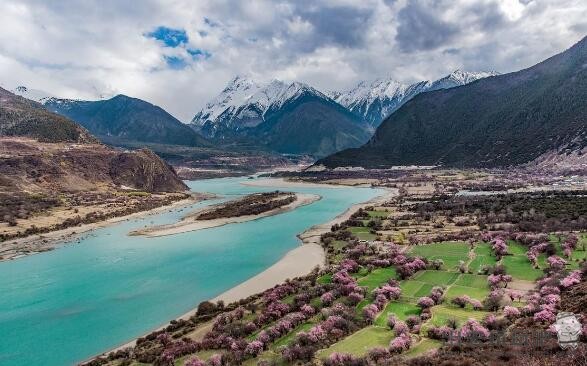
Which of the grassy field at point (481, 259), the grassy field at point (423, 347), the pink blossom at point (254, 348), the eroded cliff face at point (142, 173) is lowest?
the pink blossom at point (254, 348)

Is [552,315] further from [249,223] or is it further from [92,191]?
[92,191]

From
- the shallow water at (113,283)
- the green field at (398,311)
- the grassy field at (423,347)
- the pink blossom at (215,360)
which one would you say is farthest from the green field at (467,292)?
the shallow water at (113,283)

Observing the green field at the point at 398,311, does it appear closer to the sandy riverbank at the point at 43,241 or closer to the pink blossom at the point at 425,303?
the pink blossom at the point at 425,303

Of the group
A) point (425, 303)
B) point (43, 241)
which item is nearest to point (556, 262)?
point (425, 303)

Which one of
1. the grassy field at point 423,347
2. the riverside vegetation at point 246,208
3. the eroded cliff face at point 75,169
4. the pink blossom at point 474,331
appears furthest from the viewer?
the eroded cliff face at point 75,169

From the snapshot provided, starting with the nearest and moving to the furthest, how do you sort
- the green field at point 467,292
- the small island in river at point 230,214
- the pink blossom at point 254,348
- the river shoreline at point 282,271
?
the pink blossom at point 254,348, the green field at point 467,292, the river shoreline at point 282,271, the small island in river at point 230,214

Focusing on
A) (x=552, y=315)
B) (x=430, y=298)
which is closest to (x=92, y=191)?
(x=430, y=298)

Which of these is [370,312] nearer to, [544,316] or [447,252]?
[544,316]
